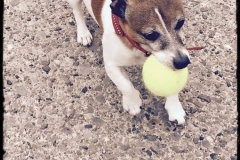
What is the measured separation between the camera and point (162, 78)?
9.36 feet

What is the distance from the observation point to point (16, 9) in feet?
13.0

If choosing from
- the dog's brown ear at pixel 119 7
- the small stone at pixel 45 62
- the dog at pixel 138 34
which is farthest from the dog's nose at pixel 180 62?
the small stone at pixel 45 62

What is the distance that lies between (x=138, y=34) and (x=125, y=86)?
456mm

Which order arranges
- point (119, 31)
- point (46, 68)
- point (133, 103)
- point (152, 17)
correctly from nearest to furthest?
point (152, 17) < point (119, 31) < point (133, 103) < point (46, 68)

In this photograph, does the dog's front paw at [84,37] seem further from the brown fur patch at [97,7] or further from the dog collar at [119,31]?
the dog collar at [119,31]

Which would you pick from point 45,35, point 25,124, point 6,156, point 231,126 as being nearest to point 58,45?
point 45,35

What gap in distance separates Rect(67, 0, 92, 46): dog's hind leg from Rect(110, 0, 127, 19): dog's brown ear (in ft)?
2.92

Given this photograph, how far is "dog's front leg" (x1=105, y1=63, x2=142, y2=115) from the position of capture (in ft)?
10.5

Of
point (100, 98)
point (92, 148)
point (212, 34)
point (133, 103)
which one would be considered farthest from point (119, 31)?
point (212, 34)

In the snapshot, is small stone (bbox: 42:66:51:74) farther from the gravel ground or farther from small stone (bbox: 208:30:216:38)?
small stone (bbox: 208:30:216:38)

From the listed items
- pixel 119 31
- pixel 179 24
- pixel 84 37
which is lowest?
pixel 84 37

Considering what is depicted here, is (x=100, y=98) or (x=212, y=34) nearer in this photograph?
(x=100, y=98)

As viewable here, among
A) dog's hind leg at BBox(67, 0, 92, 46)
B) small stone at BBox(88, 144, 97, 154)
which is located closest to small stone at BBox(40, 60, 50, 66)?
dog's hind leg at BBox(67, 0, 92, 46)

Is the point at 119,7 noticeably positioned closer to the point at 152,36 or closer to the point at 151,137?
the point at 152,36
